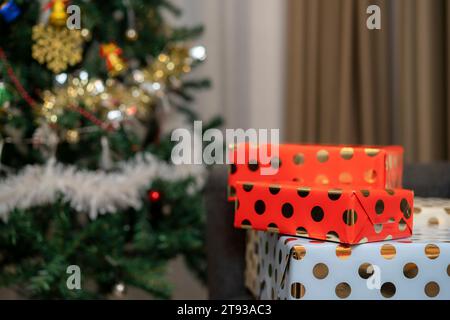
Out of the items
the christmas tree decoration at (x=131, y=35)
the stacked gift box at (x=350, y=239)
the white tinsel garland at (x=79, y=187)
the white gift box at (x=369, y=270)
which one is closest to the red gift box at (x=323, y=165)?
the stacked gift box at (x=350, y=239)

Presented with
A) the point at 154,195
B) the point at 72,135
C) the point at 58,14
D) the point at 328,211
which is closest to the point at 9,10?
the point at 58,14

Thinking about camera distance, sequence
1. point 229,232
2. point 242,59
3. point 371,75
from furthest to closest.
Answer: point 242,59
point 371,75
point 229,232

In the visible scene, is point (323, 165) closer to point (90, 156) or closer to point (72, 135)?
point (72, 135)

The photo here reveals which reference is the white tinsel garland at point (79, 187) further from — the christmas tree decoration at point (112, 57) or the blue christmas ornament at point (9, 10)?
the blue christmas ornament at point (9, 10)

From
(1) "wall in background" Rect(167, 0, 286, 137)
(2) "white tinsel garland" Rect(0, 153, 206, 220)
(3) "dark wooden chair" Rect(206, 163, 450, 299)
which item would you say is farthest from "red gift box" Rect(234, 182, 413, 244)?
(1) "wall in background" Rect(167, 0, 286, 137)

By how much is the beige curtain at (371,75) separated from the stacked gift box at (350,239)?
64 centimetres

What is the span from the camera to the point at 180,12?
6.20 ft

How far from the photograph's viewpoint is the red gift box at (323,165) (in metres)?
1.05

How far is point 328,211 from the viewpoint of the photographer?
0.90 metres

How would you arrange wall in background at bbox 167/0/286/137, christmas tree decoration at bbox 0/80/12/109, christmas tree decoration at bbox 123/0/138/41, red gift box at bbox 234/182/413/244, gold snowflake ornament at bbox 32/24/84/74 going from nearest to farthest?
red gift box at bbox 234/182/413/244
christmas tree decoration at bbox 0/80/12/109
gold snowflake ornament at bbox 32/24/84/74
christmas tree decoration at bbox 123/0/138/41
wall in background at bbox 167/0/286/137

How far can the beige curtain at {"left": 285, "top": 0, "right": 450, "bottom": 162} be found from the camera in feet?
5.30

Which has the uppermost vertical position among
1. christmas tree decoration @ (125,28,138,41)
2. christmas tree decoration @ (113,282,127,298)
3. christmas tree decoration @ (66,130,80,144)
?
christmas tree decoration @ (125,28,138,41)

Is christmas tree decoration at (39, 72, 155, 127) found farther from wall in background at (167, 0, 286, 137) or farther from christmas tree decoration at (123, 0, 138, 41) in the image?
wall in background at (167, 0, 286, 137)

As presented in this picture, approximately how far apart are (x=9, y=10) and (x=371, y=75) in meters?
1.01
